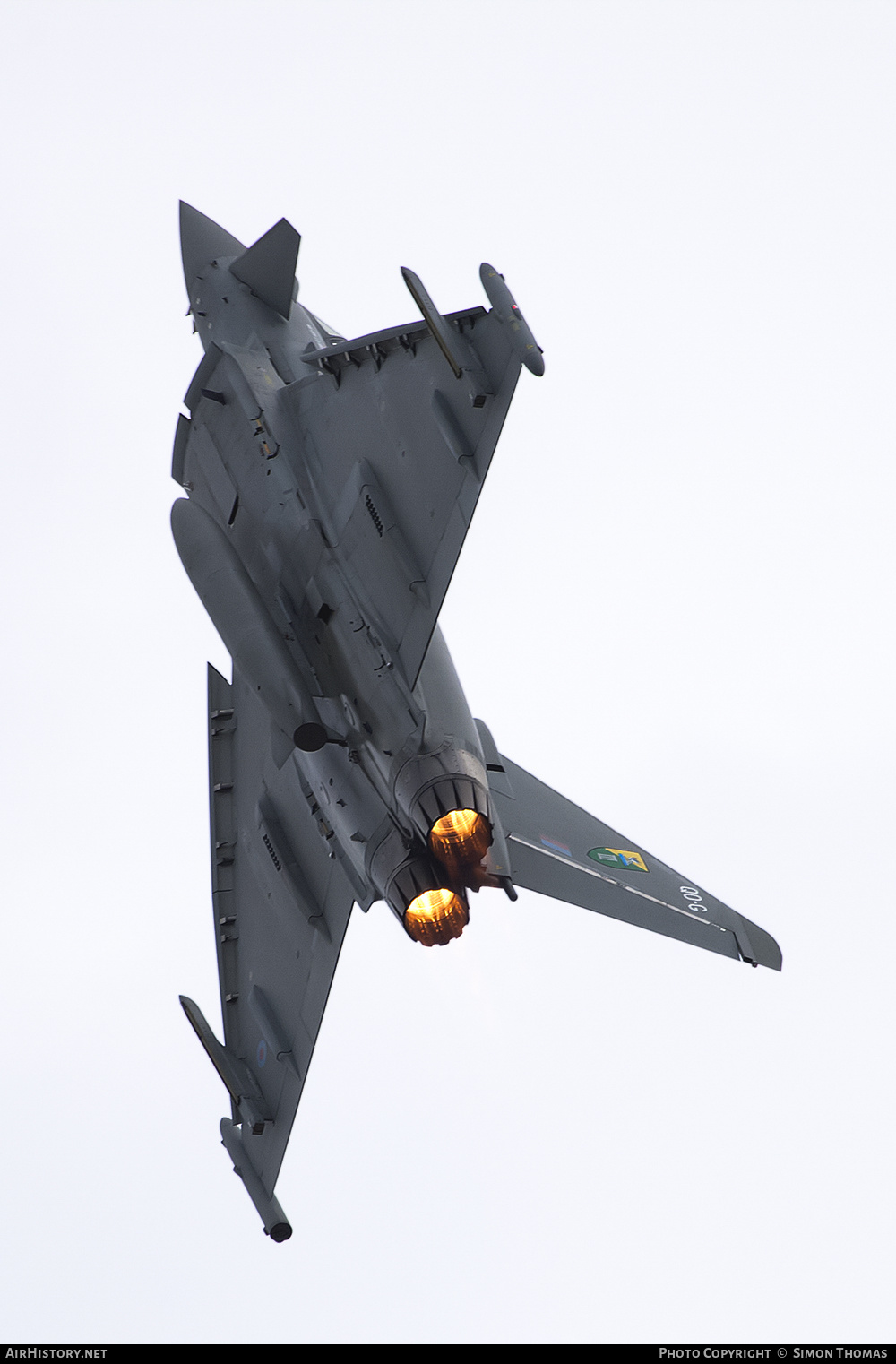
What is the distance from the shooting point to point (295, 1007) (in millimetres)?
19172

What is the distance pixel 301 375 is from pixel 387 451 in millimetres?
2847

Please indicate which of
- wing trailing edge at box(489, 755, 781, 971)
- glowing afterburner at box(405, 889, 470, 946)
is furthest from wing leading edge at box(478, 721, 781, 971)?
glowing afterburner at box(405, 889, 470, 946)

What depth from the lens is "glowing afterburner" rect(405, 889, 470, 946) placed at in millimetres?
15750

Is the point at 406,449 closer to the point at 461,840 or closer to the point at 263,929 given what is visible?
the point at 461,840

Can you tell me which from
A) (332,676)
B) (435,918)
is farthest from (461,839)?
(332,676)

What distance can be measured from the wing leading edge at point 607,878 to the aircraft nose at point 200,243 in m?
7.24

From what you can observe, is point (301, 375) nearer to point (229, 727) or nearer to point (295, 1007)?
point (229, 727)

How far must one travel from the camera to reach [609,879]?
1709cm

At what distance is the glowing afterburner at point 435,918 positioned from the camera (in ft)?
51.7

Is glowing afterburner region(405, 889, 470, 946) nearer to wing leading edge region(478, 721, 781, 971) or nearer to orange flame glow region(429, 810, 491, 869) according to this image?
orange flame glow region(429, 810, 491, 869)

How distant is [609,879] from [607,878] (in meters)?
0.02

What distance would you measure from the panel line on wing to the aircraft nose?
28.1 feet

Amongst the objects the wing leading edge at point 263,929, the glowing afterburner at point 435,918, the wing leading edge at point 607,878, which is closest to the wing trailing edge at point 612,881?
the wing leading edge at point 607,878
